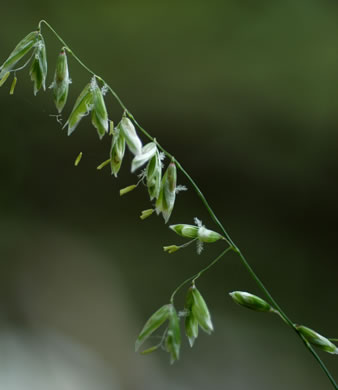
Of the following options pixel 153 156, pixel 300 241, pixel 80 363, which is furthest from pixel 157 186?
pixel 300 241

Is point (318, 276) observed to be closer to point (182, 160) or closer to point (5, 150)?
point (182, 160)

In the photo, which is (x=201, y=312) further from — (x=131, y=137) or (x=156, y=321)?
(x=131, y=137)

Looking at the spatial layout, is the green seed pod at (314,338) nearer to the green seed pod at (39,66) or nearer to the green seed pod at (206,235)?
the green seed pod at (206,235)

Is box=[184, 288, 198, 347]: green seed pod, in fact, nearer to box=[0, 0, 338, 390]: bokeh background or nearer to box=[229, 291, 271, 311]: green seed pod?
box=[229, 291, 271, 311]: green seed pod

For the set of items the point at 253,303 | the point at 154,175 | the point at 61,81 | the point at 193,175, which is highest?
the point at 61,81

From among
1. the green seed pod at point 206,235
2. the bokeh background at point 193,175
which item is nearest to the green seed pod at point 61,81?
the green seed pod at point 206,235

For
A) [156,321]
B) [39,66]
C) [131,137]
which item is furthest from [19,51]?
[156,321]
